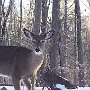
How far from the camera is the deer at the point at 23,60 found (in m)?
8.95

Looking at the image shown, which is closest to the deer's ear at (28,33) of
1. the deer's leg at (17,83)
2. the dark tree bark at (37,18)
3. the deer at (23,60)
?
the deer at (23,60)

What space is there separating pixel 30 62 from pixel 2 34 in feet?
30.1

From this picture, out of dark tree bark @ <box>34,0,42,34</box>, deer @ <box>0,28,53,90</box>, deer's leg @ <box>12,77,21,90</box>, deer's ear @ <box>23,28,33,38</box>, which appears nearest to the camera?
deer's leg @ <box>12,77,21,90</box>

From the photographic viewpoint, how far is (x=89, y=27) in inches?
2055

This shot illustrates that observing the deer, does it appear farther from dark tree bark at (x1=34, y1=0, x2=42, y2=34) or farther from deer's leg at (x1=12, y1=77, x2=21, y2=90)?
dark tree bark at (x1=34, y1=0, x2=42, y2=34)

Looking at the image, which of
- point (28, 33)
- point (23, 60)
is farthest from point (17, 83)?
point (28, 33)

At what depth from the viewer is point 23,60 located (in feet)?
30.1

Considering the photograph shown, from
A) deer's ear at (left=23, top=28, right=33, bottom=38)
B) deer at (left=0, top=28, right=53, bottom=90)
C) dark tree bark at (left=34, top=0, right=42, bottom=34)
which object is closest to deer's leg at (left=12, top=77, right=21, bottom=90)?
deer at (left=0, top=28, right=53, bottom=90)

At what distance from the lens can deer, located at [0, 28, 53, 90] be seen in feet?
29.4

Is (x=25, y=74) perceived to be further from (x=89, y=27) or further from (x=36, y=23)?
(x=89, y=27)

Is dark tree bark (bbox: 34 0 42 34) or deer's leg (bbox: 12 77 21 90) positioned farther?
dark tree bark (bbox: 34 0 42 34)

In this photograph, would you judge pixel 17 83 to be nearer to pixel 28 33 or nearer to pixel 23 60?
pixel 23 60

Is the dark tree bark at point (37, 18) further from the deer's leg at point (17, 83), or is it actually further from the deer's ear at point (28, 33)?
the deer's leg at point (17, 83)

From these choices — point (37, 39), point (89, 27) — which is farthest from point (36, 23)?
point (89, 27)
